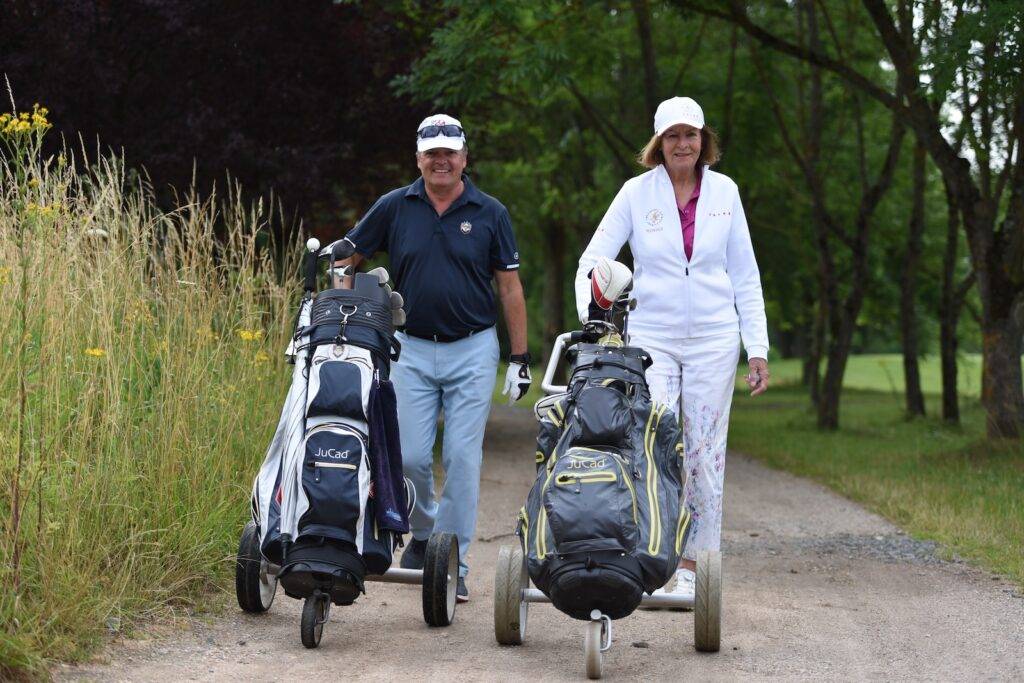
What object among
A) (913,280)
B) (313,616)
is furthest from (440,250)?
(913,280)

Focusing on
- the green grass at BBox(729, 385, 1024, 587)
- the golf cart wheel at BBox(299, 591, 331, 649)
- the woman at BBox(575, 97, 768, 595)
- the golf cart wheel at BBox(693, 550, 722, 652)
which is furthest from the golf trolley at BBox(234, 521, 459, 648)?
the green grass at BBox(729, 385, 1024, 587)

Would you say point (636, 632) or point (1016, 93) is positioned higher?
point (1016, 93)

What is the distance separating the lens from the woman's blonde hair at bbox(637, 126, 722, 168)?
22.6 ft

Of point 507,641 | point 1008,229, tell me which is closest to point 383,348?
point 507,641

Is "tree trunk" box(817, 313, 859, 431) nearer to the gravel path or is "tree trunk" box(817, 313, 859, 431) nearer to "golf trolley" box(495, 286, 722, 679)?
the gravel path

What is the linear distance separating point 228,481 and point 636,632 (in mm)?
2312

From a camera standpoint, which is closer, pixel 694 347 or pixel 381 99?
pixel 694 347

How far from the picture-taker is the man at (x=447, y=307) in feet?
22.9

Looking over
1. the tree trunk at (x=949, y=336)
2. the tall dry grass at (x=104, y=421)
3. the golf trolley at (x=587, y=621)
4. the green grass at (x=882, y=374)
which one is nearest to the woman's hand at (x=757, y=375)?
the golf trolley at (x=587, y=621)

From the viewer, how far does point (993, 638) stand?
650 cm

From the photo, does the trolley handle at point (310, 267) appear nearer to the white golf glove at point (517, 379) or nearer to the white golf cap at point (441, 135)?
the white golf cap at point (441, 135)

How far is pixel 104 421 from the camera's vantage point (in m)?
6.52

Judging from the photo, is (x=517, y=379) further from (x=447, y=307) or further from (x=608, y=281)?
(x=608, y=281)

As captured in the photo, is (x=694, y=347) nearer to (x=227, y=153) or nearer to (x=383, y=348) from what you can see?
(x=383, y=348)
